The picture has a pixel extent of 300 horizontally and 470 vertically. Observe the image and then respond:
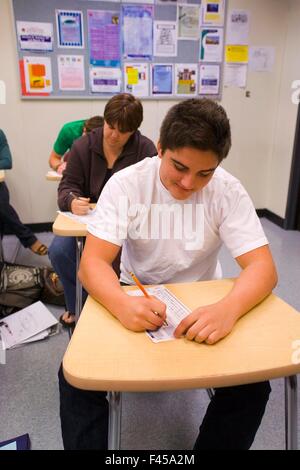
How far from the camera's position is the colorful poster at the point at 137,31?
2957 millimetres

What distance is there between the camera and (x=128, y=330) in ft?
2.55

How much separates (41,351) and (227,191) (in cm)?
129

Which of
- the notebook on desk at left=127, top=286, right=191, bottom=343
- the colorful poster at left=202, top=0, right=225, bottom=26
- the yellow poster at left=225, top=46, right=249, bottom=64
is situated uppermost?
the colorful poster at left=202, top=0, right=225, bottom=26

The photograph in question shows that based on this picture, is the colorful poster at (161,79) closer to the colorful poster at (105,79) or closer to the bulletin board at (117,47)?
the bulletin board at (117,47)

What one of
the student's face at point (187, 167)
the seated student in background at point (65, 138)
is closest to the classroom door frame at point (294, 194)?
the seated student in background at point (65, 138)

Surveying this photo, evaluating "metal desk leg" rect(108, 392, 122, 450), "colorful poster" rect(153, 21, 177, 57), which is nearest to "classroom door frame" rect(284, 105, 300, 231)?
"colorful poster" rect(153, 21, 177, 57)

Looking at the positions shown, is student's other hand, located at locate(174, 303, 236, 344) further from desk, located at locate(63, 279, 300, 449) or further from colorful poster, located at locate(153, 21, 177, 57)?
colorful poster, located at locate(153, 21, 177, 57)

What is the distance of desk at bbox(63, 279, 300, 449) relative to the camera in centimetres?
64

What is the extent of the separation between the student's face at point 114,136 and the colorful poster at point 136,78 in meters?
1.61

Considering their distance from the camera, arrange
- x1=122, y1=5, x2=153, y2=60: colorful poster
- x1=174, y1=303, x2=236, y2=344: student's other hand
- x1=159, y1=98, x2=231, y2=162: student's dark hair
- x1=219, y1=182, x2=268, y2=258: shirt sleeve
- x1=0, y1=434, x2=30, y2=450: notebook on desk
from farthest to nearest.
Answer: x1=122, y1=5, x2=153, y2=60: colorful poster, x1=0, y1=434, x2=30, y2=450: notebook on desk, x1=219, y1=182, x2=268, y2=258: shirt sleeve, x1=159, y1=98, x2=231, y2=162: student's dark hair, x1=174, y1=303, x2=236, y2=344: student's other hand

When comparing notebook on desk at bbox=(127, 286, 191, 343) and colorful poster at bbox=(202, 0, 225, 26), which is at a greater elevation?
colorful poster at bbox=(202, 0, 225, 26)

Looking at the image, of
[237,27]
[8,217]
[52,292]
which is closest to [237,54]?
[237,27]

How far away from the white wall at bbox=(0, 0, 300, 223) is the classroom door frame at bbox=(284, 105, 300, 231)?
102 millimetres

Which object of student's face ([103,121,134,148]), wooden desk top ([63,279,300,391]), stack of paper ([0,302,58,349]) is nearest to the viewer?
wooden desk top ([63,279,300,391])
